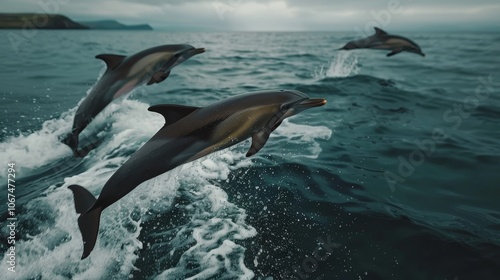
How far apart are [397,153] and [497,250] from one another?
11.5ft

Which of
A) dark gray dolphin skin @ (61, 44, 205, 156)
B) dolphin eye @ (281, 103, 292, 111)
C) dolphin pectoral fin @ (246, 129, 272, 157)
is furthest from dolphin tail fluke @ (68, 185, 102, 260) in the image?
dark gray dolphin skin @ (61, 44, 205, 156)

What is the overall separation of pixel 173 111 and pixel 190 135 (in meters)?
0.34

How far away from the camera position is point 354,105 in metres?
12.0

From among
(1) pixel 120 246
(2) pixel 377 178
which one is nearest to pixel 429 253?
(2) pixel 377 178

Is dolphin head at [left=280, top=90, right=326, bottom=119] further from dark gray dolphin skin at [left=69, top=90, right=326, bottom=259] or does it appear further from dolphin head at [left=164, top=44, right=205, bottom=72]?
dolphin head at [left=164, top=44, right=205, bottom=72]

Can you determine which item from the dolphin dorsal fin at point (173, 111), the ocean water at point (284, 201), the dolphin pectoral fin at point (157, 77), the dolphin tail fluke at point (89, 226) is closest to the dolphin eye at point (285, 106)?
the dolphin dorsal fin at point (173, 111)

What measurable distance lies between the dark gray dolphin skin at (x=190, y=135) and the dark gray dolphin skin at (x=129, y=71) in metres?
2.22

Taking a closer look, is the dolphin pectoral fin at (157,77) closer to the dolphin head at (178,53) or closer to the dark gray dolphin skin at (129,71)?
the dark gray dolphin skin at (129,71)

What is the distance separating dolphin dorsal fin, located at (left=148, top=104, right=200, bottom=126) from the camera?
149 inches

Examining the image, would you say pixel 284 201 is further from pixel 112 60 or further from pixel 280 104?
pixel 112 60

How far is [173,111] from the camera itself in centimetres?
388

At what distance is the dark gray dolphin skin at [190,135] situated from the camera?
149 inches

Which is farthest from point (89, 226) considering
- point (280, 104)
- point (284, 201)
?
point (284, 201)

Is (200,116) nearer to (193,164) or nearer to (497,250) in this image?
(193,164)
